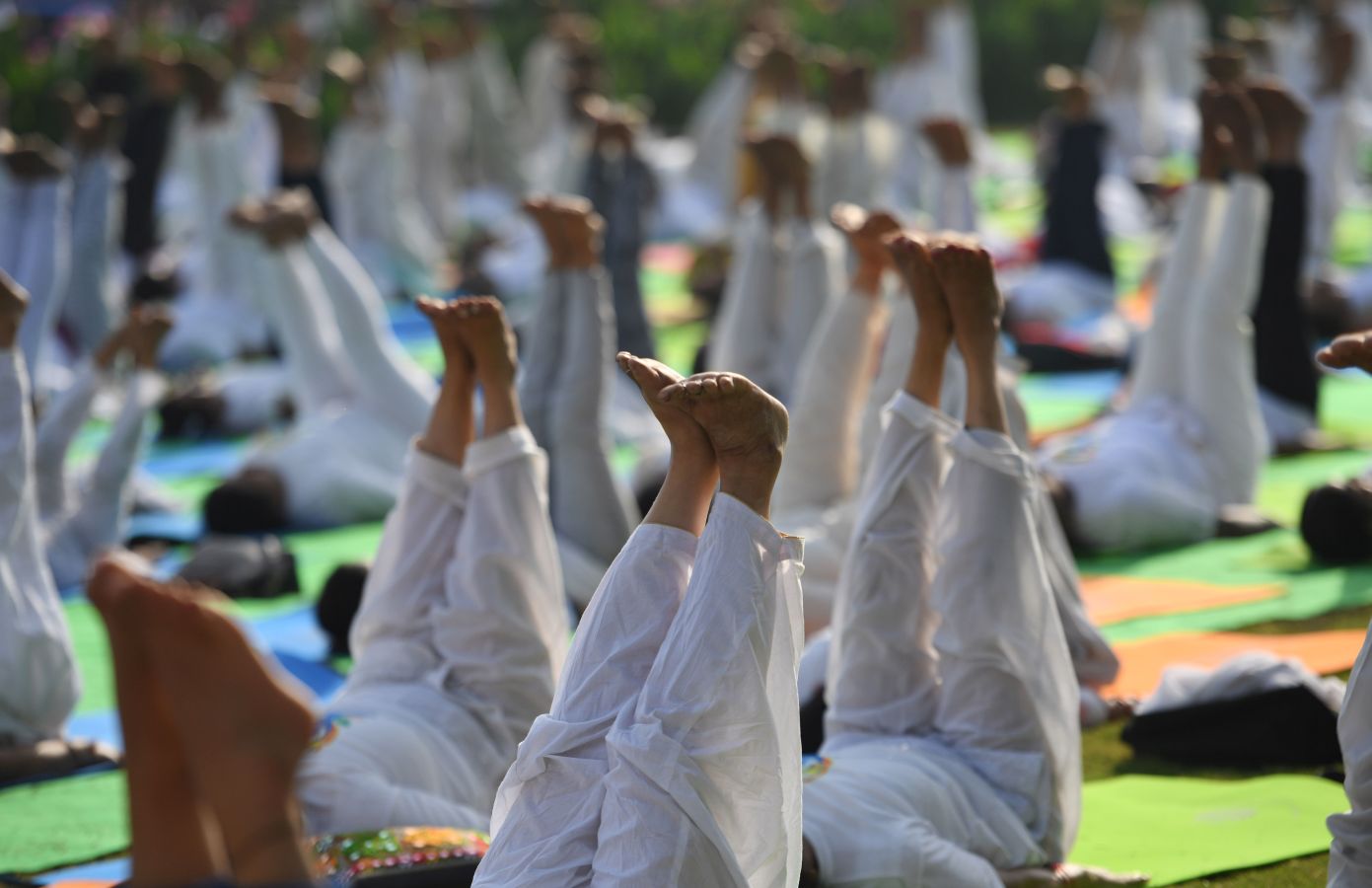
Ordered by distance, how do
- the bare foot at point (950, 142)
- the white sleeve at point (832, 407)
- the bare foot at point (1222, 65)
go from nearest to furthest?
1. the white sleeve at point (832, 407)
2. the bare foot at point (950, 142)
3. the bare foot at point (1222, 65)

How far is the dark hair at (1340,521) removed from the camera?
4.65 meters

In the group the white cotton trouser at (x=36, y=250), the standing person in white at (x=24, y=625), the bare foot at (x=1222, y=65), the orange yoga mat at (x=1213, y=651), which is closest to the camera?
the standing person in white at (x=24, y=625)

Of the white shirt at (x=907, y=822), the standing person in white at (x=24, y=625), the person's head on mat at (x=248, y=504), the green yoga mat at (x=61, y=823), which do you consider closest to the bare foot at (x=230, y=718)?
the white shirt at (x=907, y=822)

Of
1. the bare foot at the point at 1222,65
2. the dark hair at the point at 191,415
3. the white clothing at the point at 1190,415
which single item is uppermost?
the bare foot at the point at 1222,65

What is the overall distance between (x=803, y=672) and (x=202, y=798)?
74.6 inches

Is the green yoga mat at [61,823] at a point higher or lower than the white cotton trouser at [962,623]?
lower

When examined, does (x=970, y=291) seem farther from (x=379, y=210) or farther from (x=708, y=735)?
(x=379, y=210)

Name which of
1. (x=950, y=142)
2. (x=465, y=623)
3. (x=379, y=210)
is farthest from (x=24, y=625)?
(x=379, y=210)

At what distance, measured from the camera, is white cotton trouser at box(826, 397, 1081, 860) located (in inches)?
109

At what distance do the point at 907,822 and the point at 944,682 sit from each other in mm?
285

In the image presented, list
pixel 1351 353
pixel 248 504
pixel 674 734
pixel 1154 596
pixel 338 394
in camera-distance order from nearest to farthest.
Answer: pixel 674 734, pixel 1351 353, pixel 1154 596, pixel 248 504, pixel 338 394

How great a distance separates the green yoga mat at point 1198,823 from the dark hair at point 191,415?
479 centimetres

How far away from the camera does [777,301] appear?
5.51 m

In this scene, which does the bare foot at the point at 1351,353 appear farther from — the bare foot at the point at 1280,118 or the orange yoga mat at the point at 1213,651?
the bare foot at the point at 1280,118
